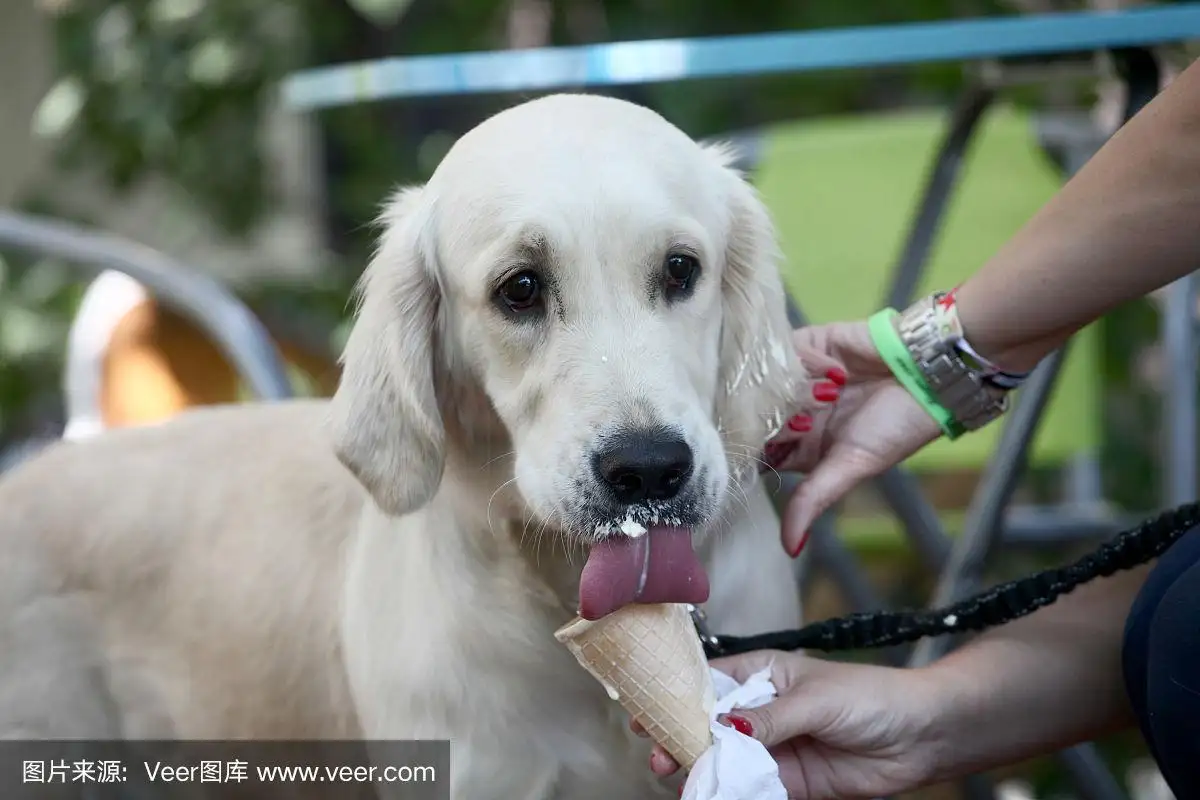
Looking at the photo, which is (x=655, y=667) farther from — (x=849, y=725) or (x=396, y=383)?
(x=396, y=383)

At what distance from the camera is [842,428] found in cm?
180

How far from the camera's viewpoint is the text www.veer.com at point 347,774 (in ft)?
5.55

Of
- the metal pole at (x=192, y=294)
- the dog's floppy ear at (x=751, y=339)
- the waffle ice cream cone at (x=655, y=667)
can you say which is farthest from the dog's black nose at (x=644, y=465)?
the metal pole at (x=192, y=294)

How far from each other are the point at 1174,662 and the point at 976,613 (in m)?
0.23

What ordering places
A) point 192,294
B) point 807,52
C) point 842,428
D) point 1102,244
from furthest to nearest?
point 192,294
point 807,52
point 842,428
point 1102,244

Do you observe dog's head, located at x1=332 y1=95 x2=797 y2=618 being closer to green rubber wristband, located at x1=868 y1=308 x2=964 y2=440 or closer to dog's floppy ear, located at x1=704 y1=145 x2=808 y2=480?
dog's floppy ear, located at x1=704 y1=145 x2=808 y2=480

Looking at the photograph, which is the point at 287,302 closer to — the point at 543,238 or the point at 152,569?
the point at 152,569

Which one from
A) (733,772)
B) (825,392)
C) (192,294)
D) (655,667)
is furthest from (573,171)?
(192,294)

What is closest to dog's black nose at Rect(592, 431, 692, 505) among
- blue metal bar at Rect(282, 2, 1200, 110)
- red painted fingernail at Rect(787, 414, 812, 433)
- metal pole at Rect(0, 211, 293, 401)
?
red painted fingernail at Rect(787, 414, 812, 433)

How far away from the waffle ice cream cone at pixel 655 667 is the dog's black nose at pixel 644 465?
0.12 metres

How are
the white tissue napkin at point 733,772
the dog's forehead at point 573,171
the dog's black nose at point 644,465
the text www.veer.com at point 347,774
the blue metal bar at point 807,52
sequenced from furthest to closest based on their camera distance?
the blue metal bar at point 807,52
the text www.veer.com at point 347,774
the dog's forehead at point 573,171
the dog's black nose at point 644,465
the white tissue napkin at point 733,772

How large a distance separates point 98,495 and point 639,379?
1070 mm

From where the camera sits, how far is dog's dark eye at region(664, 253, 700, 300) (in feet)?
5.31

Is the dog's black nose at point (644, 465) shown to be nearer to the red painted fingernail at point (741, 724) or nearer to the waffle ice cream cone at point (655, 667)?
the waffle ice cream cone at point (655, 667)
